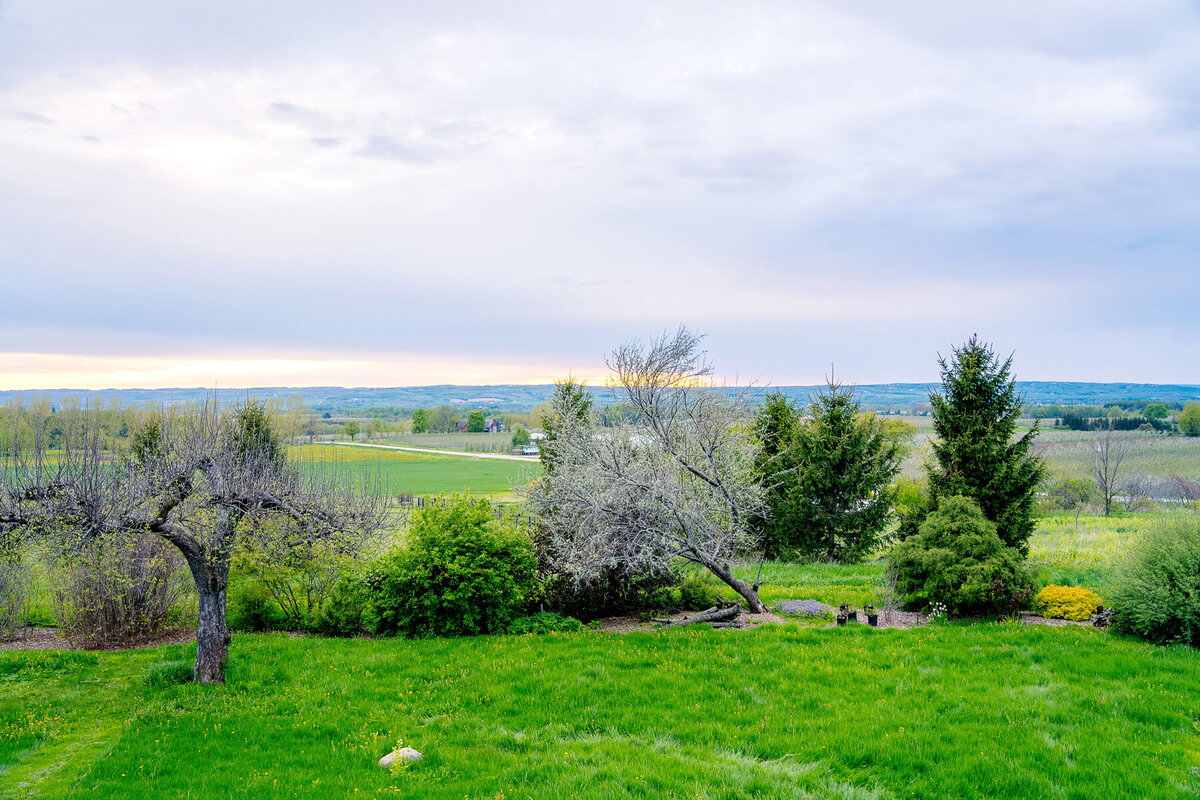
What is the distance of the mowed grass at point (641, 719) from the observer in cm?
583

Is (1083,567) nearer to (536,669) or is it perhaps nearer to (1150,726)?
(1150,726)

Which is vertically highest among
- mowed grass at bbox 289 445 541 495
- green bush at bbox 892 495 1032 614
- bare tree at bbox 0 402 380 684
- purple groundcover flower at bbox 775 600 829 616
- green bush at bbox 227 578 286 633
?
bare tree at bbox 0 402 380 684

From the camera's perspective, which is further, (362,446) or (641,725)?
(362,446)

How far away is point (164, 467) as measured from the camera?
9.59m

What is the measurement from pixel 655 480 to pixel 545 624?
332 cm

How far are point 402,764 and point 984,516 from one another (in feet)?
36.7

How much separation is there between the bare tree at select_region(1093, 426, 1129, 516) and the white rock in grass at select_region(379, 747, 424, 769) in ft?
125

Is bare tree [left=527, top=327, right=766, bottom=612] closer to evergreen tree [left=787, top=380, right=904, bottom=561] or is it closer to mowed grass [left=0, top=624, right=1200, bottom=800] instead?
mowed grass [left=0, top=624, right=1200, bottom=800]

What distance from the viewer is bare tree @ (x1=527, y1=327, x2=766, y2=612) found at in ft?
36.1

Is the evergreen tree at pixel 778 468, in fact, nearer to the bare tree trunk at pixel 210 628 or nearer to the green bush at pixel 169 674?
the bare tree trunk at pixel 210 628

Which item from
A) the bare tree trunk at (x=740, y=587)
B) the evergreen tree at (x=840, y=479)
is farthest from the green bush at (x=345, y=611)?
the evergreen tree at (x=840, y=479)

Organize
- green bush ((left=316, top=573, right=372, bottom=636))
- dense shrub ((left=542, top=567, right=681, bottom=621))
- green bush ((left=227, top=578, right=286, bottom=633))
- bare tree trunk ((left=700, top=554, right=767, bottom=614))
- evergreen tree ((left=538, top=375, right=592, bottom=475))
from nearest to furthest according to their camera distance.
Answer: bare tree trunk ((left=700, top=554, right=767, bottom=614)) < green bush ((left=316, top=573, right=372, bottom=636)) < dense shrub ((left=542, top=567, right=681, bottom=621)) < green bush ((left=227, top=578, right=286, bottom=633)) < evergreen tree ((left=538, top=375, right=592, bottom=475))

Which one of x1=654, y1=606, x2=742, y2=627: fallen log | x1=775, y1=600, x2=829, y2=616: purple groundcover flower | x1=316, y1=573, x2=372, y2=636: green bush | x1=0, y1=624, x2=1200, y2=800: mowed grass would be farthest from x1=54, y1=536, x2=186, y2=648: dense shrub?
x1=775, y1=600, x2=829, y2=616: purple groundcover flower

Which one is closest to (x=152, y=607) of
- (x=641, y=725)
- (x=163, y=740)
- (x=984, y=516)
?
(x=163, y=740)
